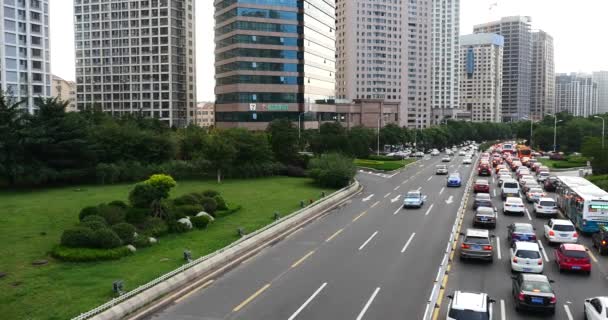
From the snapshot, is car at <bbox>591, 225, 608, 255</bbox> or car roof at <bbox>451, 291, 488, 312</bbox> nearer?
car roof at <bbox>451, 291, 488, 312</bbox>

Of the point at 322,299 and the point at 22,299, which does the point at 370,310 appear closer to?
the point at 322,299

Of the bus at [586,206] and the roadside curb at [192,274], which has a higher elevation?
the bus at [586,206]

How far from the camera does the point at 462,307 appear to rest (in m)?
17.4

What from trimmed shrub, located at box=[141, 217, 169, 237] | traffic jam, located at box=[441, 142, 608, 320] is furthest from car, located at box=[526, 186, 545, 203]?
trimmed shrub, located at box=[141, 217, 169, 237]

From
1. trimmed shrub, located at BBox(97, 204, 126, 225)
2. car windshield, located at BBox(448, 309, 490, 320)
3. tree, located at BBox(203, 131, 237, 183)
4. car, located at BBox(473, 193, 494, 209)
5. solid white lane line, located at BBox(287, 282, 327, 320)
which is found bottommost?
solid white lane line, located at BBox(287, 282, 327, 320)

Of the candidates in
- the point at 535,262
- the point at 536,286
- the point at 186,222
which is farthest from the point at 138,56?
the point at 536,286

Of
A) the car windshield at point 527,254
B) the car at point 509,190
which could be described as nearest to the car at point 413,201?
the car at point 509,190

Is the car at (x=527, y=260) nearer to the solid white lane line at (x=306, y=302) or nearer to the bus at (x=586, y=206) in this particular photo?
the solid white lane line at (x=306, y=302)

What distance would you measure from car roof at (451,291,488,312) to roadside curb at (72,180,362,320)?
1091 cm

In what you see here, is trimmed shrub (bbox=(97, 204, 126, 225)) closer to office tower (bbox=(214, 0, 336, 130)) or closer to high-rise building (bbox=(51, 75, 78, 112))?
office tower (bbox=(214, 0, 336, 130))

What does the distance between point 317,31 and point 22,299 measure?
323 feet

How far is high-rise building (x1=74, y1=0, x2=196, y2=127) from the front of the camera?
14262 cm

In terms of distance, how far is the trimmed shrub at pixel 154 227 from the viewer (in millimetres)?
31328

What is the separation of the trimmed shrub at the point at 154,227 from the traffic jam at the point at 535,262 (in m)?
16.2
